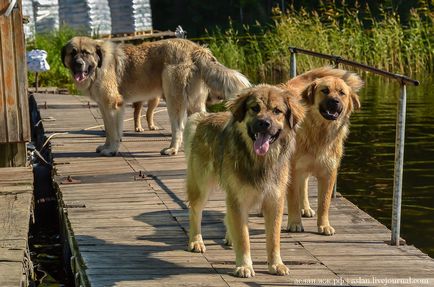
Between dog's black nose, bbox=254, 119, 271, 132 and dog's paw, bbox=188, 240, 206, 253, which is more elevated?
dog's black nose, bbox=254, 119, 271, 132

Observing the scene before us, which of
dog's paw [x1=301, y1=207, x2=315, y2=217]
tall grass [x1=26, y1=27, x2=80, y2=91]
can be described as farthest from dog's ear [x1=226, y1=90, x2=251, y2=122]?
tall grass [x1=26, y1=27, x2=80, y2=91]

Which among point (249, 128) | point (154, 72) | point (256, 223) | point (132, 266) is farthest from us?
point (154, 72)

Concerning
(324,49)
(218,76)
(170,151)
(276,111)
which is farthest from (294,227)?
(324,49)

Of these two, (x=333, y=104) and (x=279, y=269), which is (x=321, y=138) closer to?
(x=333, y=104)

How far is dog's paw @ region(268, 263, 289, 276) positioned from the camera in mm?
6312

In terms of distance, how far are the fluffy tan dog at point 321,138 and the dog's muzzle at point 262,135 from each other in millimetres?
1201

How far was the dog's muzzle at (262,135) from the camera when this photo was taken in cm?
600

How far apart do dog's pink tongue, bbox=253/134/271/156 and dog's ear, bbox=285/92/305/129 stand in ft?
0.66

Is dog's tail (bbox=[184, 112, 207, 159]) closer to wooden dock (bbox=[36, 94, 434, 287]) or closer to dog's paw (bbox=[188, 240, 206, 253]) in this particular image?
dog's paw (bbox=[188, 240, 206, 253])

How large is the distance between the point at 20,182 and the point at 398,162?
3.98 m

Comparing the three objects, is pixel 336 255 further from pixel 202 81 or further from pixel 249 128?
pixel 202 81

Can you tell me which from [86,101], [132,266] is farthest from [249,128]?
[86,101]

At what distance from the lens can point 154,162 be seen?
10.5 m

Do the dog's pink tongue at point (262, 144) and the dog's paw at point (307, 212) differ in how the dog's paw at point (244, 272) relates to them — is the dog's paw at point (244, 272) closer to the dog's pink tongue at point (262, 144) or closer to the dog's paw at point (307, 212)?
the dog's pink tongue at point (262, 144)
